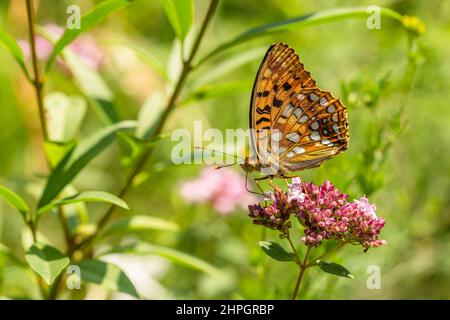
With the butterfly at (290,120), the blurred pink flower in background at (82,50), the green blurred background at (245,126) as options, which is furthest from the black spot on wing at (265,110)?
the blurred pink flower in background at (82,50)

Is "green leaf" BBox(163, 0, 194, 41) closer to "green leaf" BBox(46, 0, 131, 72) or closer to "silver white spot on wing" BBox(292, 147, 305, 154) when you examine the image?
"green leaf" BBox(46, 0, 131, 72)

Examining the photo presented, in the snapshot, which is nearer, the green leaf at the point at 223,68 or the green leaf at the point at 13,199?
the green leaf at the point at 13,199

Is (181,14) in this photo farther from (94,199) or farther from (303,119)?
(94,199)

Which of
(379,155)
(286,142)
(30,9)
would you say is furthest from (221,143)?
(30,9)

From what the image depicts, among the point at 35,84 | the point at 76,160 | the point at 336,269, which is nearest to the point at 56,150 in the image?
the point at 76,160

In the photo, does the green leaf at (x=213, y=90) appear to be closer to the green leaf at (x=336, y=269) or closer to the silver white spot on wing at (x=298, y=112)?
the silver white spot on wing at (x=298, y=112)

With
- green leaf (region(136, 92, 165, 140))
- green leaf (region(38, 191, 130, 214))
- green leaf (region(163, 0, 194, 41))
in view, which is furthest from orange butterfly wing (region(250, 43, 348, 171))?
green leaf (region(38, 191, 130, 214))

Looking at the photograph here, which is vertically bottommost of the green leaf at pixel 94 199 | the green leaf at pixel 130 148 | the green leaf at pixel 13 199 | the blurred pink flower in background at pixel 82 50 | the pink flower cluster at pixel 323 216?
the pink flower cluster at pixel 323 216

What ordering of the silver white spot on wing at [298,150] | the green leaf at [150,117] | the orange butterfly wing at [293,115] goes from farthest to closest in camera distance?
1. the green leaf at [150,117]
2. the silver white spot on wing at [298,150]
3. the orange butterfly wing at [293,115]
